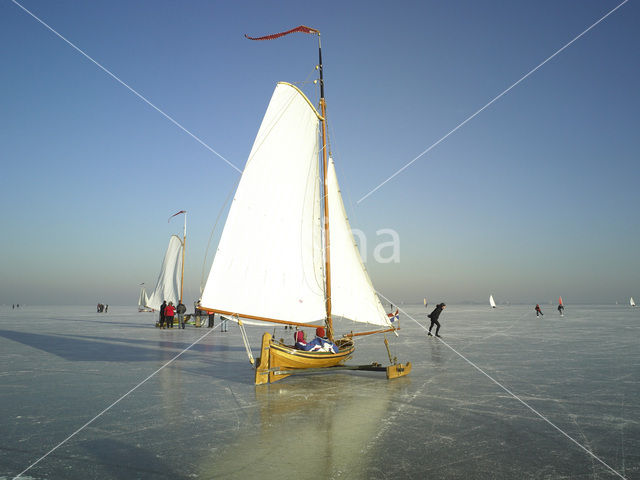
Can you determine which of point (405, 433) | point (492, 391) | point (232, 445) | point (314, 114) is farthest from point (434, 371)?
point (314, 114)

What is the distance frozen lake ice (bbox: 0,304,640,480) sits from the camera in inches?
210

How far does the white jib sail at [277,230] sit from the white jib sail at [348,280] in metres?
0.66

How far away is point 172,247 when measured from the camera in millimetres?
47031

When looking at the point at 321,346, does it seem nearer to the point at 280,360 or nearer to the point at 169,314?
the point at 280,360

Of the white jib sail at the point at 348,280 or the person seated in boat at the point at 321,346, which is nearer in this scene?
the person seated in boat at the point at 321,346

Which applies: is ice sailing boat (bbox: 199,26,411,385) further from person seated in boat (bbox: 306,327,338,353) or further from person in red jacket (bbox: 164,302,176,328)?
person in red jacket (bbox: 164,302,176,328)

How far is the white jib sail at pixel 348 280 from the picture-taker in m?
14.0

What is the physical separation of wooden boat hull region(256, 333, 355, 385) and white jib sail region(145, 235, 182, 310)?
37786 mm

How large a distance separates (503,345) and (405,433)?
1520 centimetres

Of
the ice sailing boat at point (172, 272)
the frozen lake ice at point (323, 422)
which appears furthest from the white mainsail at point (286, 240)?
the ice sailing boat at point (172, 272)

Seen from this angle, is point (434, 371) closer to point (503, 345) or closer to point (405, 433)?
point (405, 433)

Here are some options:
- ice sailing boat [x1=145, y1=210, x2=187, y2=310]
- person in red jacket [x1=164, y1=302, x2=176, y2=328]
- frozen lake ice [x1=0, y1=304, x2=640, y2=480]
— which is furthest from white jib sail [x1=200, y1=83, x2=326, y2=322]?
ice sailing boat [x1=145, y1=210, x2=187, y2=310]

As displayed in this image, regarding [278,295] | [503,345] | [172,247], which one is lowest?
[503,345]

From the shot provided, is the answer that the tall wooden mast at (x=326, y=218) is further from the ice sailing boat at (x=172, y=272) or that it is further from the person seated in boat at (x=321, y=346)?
the ice sailing boat at (x=172, y=272)
